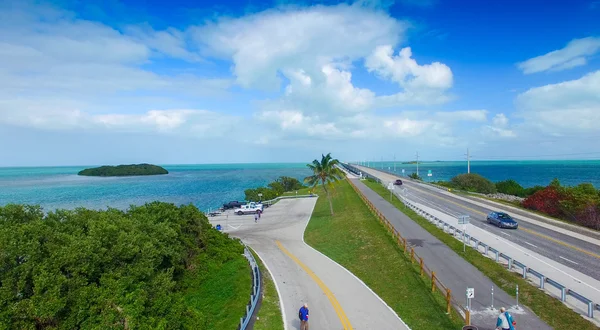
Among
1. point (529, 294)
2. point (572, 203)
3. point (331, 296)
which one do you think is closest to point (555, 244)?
point (529, 294)

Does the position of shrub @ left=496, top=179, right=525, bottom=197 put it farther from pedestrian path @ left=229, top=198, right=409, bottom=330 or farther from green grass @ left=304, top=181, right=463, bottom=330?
pedestrian path @ left=229, top=198, right=409, bottom=330

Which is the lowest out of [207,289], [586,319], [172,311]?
[207,289]

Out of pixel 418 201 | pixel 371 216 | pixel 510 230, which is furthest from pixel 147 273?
pixel 418 201

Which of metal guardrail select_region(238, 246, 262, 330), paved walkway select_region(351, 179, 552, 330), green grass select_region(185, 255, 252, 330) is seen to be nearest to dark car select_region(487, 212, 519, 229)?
paved walkway select_region(351, 179, 552, 330)

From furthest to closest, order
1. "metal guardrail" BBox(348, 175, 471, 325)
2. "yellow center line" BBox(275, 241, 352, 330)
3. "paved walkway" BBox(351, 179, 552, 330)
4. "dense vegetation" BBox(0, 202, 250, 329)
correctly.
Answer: "metal guardrail" BBox(348, 175, 471, 325) → "yellow center line" BBox(275, 241, 352, 330) → "paved walkway" BBox(351, 179, 552, 330) → "dense vegetation" BBox(0, 202, 250, 329)

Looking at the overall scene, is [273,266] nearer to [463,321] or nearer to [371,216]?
[463,321]

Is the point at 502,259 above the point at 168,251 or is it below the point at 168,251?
below
